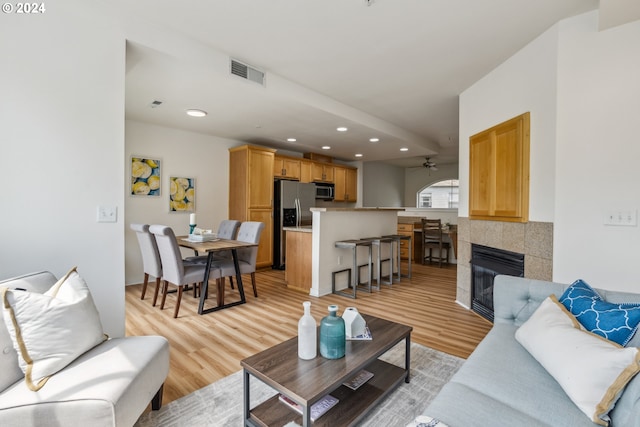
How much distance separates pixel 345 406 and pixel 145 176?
4.38 meters

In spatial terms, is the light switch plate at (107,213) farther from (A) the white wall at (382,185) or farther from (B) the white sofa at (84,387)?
Result: (A) the white wall at (382,185)

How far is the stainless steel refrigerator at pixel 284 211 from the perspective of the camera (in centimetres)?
583

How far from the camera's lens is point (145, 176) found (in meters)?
4.63

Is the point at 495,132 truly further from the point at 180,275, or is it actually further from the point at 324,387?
the point at 180,275

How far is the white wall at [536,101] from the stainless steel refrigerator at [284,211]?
3.64 m

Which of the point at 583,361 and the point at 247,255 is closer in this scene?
the point at 583,361

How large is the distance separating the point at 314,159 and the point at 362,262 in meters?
3.04

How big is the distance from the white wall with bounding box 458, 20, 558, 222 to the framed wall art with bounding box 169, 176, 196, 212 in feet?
14.6

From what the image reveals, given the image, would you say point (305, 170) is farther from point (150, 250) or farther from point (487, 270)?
point (487, 270)

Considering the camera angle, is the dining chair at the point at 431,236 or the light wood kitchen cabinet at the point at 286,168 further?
the dining chair at the point at 431,236

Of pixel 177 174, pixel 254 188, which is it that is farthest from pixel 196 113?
pixel 254 188

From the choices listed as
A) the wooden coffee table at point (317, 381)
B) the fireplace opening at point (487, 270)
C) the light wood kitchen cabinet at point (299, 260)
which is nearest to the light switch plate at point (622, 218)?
the fireplace opening at point (487, 270)

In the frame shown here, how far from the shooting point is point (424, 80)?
3402 millimetres

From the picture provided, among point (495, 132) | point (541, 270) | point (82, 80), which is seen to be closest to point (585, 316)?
point (541, 270)
